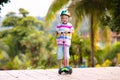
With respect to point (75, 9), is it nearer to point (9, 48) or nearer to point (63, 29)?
point (63, 29)

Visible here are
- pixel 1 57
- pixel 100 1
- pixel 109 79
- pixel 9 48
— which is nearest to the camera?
pixel 109 79

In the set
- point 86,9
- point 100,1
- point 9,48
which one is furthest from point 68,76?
point 9,48

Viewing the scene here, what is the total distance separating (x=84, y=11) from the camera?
21250 millimetres

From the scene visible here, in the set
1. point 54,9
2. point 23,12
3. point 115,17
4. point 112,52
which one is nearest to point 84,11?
point 54,9

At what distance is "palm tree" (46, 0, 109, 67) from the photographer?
20.4 meters

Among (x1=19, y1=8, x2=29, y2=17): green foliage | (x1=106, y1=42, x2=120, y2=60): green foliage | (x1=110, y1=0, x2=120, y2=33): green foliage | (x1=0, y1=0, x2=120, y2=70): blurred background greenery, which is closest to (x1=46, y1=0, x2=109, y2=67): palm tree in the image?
(x1=0, y1=0, x2=120, y2=70): blurred background greenery

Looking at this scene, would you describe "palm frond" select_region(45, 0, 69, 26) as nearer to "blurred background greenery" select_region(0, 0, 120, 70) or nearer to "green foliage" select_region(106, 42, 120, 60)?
"blurred background greenery" select_region(0, 0, 120, 70)

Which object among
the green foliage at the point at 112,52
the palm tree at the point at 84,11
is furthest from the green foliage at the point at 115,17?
the green foliage at the point at 112,52

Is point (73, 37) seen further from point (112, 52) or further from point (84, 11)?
point (112, 52)

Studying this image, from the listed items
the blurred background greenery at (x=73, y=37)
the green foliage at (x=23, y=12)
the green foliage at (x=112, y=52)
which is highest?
the green foliage at (x=23, y=12)

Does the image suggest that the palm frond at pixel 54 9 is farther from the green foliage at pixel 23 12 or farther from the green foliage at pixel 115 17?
the green foliage at pixel 23 12

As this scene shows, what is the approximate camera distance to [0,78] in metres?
8.77

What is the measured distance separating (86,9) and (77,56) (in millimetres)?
3045

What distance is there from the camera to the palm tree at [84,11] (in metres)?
20.4
